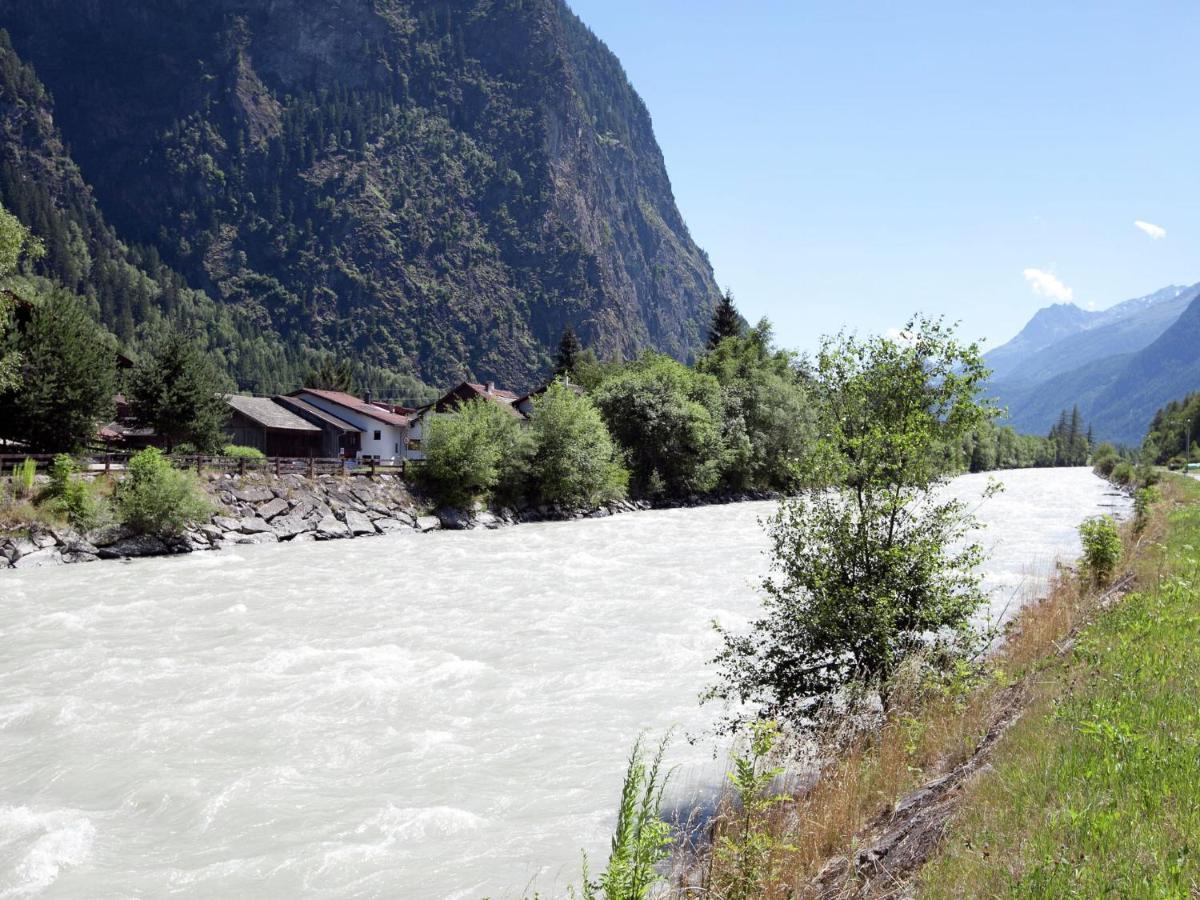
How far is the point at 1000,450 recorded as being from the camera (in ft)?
639

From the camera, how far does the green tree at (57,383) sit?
36625mm

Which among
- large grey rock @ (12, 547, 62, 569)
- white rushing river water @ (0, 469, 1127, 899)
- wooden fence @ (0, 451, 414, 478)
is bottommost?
white rushing river water @ (0, 469, 1127, 899)

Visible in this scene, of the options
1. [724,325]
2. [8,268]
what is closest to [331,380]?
[724,325]

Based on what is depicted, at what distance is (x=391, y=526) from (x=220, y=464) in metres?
9.77

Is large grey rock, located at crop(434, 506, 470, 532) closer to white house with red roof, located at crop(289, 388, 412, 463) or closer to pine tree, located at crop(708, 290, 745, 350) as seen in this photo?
white house with red roof, located at crop(289, 388, 412, 463)

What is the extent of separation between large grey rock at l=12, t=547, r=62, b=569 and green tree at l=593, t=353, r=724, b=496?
129ft

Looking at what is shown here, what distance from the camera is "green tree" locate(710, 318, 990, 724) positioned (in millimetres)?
10148

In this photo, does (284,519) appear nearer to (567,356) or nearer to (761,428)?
(761,428)

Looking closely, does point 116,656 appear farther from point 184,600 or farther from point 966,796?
point 966,796

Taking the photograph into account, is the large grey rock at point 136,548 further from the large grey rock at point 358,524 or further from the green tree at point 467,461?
the green tree at point 467,461

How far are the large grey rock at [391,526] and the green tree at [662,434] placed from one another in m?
21.2

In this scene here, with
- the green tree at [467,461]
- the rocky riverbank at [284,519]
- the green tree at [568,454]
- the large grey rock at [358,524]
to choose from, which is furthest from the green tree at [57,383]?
the green tree at [568,454]

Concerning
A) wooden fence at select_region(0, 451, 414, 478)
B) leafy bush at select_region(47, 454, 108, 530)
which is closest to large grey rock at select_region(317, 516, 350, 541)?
wooden fence at select_region(0, 451, 414, 478)

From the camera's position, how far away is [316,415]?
76688mm
